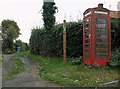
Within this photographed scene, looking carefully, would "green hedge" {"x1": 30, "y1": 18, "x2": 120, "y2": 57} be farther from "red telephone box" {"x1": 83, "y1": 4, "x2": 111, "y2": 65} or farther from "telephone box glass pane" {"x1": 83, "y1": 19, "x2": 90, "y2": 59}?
"red telephone box" {"x1": 83, "y1": 4, "x2": 111, "y2": 65}

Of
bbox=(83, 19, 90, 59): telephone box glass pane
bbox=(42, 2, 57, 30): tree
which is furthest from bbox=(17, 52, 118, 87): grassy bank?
bbox=(42, 2, 57, 30): tree

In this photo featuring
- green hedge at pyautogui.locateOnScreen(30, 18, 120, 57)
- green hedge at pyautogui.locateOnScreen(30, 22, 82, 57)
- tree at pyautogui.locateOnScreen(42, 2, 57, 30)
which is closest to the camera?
green hedge at pyautogui.locateOnScreen(30, 18, 120, 57)

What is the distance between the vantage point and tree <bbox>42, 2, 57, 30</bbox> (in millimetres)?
16969

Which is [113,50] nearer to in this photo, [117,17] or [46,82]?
[117,17]

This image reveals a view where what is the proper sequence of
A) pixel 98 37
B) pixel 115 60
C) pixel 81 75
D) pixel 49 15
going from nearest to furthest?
1. pixel 81 75
2. pixel 115 60
3. pixel 98 37
4. pixel 49 15

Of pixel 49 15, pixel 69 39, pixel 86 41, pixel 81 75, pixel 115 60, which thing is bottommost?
pixel 81 75

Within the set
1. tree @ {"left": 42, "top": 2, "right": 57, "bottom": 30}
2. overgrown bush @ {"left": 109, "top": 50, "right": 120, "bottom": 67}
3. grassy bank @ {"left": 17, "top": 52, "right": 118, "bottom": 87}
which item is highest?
tree @ {"left": 42, "top": 2, "right": 57, "bottom": 30}

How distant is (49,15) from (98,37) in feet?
20.3

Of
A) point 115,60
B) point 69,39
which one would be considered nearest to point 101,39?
point 115,60

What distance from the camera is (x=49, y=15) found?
17141 millimetres

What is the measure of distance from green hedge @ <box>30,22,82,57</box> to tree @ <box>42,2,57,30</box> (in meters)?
0.49

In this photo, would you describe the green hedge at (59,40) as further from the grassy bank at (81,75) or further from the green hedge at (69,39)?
the grassy bank at (81,75)

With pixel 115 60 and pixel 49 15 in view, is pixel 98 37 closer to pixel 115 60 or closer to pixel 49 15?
pixel 115 60

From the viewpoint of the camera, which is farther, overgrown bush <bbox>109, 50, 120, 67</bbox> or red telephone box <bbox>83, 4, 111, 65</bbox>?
red telephone box <bbox>83, 4, 111, 65</bbox>
